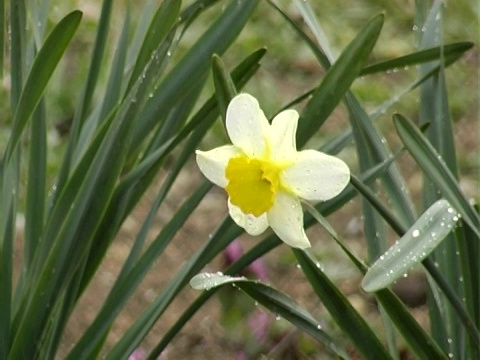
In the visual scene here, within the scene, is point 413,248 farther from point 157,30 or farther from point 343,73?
point 157,30

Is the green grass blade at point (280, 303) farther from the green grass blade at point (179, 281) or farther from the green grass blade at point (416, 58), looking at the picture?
the green grass blade at point (416, 58)

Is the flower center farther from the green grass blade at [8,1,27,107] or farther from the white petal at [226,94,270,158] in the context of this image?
the green grass blade at [8,1,27,107]

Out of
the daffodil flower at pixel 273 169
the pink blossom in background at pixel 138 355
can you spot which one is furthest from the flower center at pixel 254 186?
the pink blossom in background at pixel 138 355

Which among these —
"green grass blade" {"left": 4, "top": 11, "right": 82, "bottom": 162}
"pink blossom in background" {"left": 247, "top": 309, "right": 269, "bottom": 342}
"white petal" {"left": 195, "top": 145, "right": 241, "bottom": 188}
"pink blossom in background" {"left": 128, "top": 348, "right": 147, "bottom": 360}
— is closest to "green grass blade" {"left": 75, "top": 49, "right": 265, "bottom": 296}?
"green grass blade" {"left": 4, "top": 11, "right": 82, "bottom": 162}

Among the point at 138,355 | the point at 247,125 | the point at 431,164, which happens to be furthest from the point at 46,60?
the point at 138,355

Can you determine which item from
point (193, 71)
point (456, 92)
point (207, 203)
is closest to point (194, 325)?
point (207, 203)

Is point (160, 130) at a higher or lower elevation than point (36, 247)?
higher

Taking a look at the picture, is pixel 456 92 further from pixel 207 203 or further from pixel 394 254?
pixel 394 254
